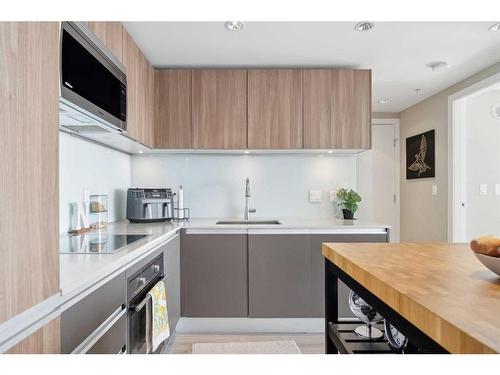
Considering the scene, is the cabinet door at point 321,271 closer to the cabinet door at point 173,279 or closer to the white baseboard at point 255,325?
the white baseboard at point 255,325

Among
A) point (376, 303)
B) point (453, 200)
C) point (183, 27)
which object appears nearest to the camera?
point (376, 303)

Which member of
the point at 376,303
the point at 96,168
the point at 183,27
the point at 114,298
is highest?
the point at 183,27

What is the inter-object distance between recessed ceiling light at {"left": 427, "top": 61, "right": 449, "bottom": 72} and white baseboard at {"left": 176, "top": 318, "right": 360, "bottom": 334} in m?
2.47

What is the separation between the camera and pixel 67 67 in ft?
4.34

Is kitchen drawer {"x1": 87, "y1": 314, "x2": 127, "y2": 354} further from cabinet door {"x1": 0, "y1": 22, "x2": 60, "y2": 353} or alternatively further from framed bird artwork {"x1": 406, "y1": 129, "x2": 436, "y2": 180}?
framed bird artwork {"x1": 406, "y1": 129, "x2": 436, "y2": 180}

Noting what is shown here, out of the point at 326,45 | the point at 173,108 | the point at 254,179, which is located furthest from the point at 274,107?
the point at 173,108

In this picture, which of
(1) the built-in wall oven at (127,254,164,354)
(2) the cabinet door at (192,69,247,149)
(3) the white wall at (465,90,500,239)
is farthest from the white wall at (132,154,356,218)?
(1) the built-in wall oven at (127,254,164,354)

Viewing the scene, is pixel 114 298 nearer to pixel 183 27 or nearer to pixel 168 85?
pixel 183 27

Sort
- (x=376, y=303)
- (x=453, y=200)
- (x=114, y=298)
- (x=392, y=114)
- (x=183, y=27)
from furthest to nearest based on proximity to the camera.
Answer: (x=392, y=114) → (x=453, y=200) → (x=183, y=27) → (x=114, y=298) → (x=376, y=303)

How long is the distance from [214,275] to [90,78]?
173cm
